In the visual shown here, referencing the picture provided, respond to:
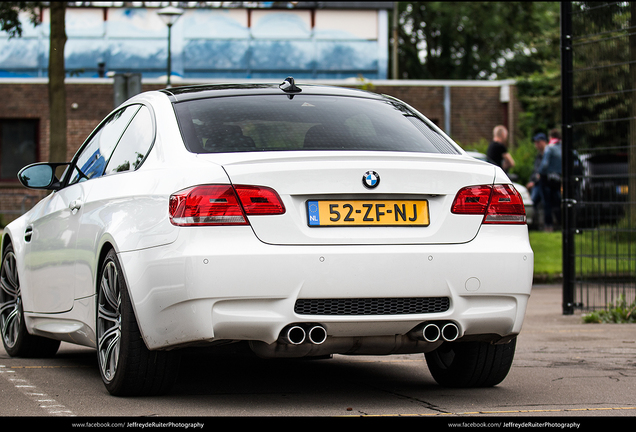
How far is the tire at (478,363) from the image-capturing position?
18.1 ft

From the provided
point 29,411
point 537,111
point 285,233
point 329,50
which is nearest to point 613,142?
point 285,233

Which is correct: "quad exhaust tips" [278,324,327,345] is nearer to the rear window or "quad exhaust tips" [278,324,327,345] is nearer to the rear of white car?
the rear of white car

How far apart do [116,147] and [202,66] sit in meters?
29.2

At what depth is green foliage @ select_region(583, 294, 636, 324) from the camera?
9.38 meters

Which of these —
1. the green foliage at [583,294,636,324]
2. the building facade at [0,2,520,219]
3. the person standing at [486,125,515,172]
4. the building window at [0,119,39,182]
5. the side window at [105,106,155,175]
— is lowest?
the green foliage at [583,294,636,324]

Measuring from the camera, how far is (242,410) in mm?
4754

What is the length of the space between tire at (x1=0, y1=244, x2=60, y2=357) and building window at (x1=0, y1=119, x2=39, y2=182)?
25.1 m

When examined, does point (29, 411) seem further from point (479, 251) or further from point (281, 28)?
point (281, 28)

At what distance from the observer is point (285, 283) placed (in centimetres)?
449

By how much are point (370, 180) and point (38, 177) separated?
2.62 m

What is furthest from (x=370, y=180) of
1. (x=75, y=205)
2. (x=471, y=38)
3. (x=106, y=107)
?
(x=471, y=38)

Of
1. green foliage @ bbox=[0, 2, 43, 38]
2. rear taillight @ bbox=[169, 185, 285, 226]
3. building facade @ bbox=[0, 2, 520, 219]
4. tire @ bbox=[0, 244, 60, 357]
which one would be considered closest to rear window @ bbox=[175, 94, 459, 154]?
rear taillight @ bbox=[169, 185, 285, 226]

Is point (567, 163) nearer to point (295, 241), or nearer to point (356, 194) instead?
point (356, 194)

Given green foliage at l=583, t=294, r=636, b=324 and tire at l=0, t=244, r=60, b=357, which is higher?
tire at l=0, t=244, r=60, b=357
